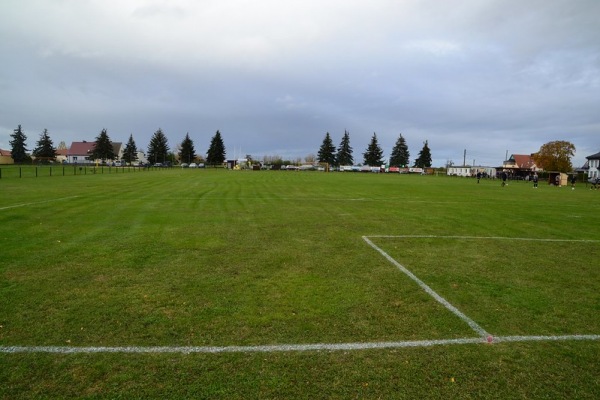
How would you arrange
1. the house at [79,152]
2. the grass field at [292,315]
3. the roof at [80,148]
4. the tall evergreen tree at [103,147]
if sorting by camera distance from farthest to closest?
the roof at [80,148] < the house at [79,152] < the tall evergreen tree at [103,147] < the grass field at [292,315]

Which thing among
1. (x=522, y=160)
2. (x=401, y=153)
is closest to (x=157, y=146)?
(x=401, y=153)

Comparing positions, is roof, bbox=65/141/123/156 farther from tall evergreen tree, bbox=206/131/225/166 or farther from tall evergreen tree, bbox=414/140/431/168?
tall evergreen tree, bbox=414/140/431/168

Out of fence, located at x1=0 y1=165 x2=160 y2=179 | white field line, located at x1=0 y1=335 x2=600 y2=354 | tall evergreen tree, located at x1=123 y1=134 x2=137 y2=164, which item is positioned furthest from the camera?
tall evergreen tree, located at x1=123 y1=134 x2=137 y2=164

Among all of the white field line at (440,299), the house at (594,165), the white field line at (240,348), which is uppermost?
the house at (594,165)

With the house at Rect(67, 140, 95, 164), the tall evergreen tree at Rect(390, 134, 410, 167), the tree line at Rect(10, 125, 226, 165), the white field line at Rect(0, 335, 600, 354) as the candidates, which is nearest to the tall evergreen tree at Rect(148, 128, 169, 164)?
the tree line at Rect(10, 125, 226, 165)

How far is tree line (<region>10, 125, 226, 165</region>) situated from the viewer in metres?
81.8

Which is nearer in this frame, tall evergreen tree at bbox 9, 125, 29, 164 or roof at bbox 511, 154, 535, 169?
tall evergreen tree at bbox 9, 125, 29, 164

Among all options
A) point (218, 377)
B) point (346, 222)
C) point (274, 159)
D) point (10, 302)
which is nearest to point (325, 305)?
point (218, 377)

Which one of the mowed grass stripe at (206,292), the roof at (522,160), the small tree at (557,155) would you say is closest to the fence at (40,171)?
the mowed grass stripe at (206,292)

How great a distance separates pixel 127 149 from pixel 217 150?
25.0 meters

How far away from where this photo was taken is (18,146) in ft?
268

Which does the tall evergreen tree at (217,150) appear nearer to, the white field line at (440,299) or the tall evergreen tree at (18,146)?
the tall evergreen tree at (18,146)

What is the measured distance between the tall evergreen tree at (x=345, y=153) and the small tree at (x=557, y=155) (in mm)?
51181

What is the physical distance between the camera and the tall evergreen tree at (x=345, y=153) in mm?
113312
